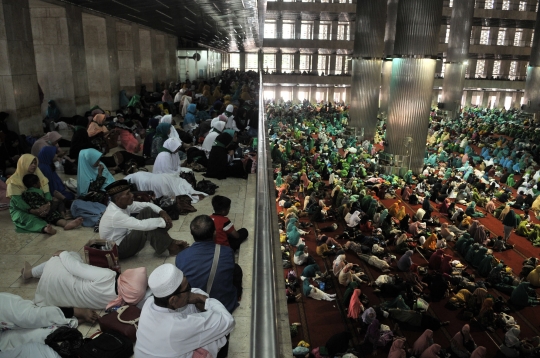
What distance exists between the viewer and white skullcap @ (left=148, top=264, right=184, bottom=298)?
2467mm

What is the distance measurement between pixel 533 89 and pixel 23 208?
26.7 metres

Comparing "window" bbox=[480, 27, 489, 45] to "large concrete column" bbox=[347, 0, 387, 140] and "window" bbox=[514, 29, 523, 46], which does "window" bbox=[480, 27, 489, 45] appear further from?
"large concrete column" bbox=[347, 0, 387, 140]

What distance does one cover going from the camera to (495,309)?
7672 millimetres

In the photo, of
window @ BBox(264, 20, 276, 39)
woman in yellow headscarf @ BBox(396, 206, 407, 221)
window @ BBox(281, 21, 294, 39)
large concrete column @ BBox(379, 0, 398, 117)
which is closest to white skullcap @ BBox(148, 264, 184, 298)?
woman in yellow headscarf @ BBox(396, 206, 407, 221)

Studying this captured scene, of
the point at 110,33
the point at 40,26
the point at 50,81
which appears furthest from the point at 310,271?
the point at 110,33

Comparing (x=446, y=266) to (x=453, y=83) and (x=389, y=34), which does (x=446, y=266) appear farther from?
(x=453, y=83)

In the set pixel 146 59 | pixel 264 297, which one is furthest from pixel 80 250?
pixel 146 59

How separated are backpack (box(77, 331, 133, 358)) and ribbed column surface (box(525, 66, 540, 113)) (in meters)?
26.9

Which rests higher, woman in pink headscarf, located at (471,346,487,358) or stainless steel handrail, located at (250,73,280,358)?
stainless steel handrail, located at (250,73,280,358)

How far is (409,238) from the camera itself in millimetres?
10008

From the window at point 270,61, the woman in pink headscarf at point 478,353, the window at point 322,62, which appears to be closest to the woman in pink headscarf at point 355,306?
the woman in pink headscarf at point 478,353

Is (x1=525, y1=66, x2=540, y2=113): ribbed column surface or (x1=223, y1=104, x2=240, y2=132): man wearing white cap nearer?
(x1=223, y1=104, x2=240, y2=132): man wearing white cap

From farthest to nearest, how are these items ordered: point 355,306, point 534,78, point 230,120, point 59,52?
point 534,78
point 59,52
point 230,120
point 355,306

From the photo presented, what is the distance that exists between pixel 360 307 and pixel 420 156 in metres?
9.10
